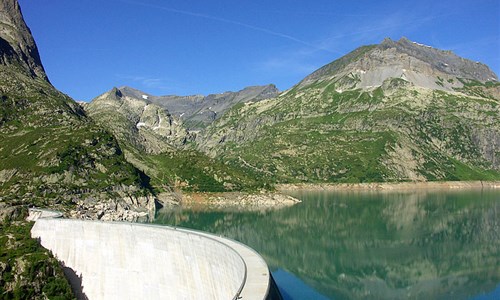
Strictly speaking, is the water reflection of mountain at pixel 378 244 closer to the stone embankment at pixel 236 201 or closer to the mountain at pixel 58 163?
the stone embankment at pixel 236 201

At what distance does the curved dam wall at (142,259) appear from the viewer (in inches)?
1868

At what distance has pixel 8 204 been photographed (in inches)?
3593

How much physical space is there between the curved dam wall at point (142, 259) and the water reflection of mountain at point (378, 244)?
22686 millimetres

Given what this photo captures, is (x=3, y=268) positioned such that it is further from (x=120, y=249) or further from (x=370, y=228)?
(x=370, y=228)

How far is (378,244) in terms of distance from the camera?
98.3 metres

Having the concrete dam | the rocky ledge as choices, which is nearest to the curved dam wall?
the concrete dam

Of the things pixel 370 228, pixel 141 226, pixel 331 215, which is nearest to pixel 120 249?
pixel 141 226

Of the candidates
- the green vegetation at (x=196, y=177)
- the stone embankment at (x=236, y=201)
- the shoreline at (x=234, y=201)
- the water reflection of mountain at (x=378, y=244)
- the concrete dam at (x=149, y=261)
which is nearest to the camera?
the concrete dam at (x=149, y=261)

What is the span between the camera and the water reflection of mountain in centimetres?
7038

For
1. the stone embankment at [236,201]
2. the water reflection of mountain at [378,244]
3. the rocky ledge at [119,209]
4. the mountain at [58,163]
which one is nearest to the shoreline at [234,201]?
the stone embankment at [236,201]

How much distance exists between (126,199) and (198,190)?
128 feet

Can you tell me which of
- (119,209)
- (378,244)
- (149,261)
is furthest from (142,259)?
(119,209)

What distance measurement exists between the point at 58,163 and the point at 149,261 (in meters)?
83.2

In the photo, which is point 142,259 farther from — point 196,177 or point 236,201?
point 196,177
